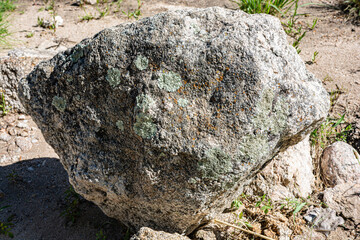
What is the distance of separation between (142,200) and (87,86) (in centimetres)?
85

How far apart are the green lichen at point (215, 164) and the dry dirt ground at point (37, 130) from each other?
123cm

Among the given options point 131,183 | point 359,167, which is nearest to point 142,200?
point 131,183

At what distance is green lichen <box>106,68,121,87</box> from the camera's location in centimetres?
206

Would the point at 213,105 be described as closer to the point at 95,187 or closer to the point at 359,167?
the point at 95,187

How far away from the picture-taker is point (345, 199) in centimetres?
293

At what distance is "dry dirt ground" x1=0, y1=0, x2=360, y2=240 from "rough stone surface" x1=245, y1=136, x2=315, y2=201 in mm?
968

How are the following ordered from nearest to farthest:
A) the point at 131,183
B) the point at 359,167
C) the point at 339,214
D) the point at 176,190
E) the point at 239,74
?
the point at 239,74, the point at 176,190, the point at 131,183, the point at 339,214, the point at 359,167

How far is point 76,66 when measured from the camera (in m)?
2.19

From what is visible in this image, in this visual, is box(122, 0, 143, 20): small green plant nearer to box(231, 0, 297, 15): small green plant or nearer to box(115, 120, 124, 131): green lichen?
box(231, 0, 297, 15): small green plant

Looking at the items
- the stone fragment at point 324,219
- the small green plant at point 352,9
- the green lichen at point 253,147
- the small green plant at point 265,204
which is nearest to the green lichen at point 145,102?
the green lichen at point 253,147

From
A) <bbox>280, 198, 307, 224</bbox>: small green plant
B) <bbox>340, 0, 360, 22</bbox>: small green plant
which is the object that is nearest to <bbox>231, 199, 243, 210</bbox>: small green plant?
<bbox>280, 198, 307, 224</bbox>: small green plant

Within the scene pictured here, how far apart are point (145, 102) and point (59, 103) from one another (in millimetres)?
690

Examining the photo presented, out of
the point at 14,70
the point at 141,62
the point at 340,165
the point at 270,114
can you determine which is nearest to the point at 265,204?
the point at 340,165

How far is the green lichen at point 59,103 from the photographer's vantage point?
2.27 meters
